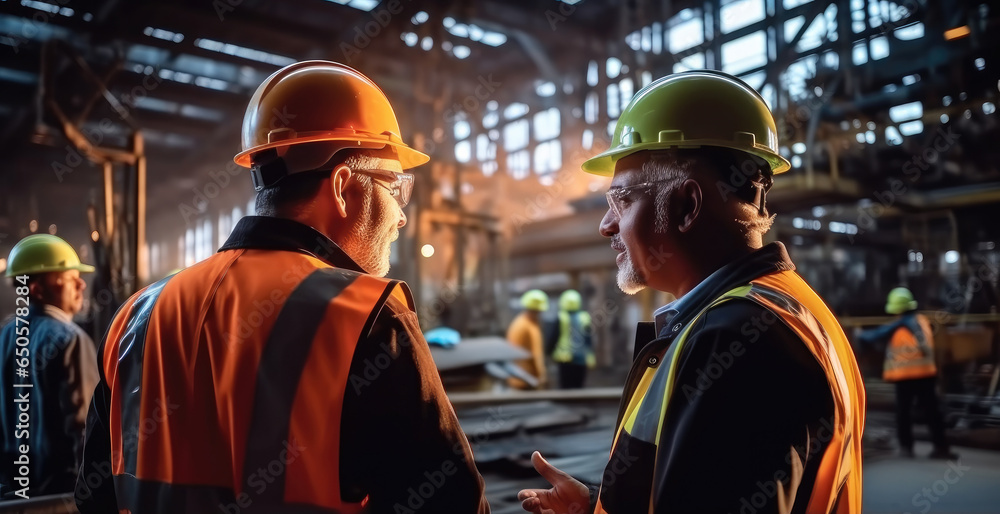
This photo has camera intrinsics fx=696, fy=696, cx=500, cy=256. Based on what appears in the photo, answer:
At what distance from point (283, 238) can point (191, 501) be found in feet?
1.83

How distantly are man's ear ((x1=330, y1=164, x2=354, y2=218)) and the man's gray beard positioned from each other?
0.73m

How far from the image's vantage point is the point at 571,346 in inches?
428

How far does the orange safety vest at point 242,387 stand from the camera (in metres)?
1.29

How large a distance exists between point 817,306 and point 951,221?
1189 centimetres

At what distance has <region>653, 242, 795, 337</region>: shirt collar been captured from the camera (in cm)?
152

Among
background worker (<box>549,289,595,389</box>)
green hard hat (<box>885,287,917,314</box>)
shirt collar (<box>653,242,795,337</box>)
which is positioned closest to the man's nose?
shirt collar (<box>653,242,795,337</box>)

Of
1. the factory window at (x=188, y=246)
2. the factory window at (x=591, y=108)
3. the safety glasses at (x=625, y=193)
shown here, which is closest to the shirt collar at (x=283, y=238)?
the safety glasses at (x=625, y=193)

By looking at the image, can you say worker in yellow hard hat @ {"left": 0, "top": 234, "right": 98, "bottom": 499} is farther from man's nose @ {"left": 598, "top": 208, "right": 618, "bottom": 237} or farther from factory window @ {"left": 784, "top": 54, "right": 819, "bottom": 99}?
factory window @ {"left": 784, "top": 54, "right": 819, "bottom": 99}

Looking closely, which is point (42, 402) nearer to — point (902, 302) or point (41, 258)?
point (41, 258)

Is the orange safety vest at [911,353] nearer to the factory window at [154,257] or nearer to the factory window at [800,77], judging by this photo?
the factory window at [800,77]

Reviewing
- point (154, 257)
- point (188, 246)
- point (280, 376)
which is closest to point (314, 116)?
point (280, 376)

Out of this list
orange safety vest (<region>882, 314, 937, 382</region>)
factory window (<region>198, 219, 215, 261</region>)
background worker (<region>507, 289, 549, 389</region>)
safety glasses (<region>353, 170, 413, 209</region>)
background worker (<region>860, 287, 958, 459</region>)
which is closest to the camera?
safety glasses (<region>353, 170, 413, 209</region>)

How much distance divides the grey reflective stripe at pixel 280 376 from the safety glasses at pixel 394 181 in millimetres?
459

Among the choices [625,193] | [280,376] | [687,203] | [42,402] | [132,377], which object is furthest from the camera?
[42,402]
